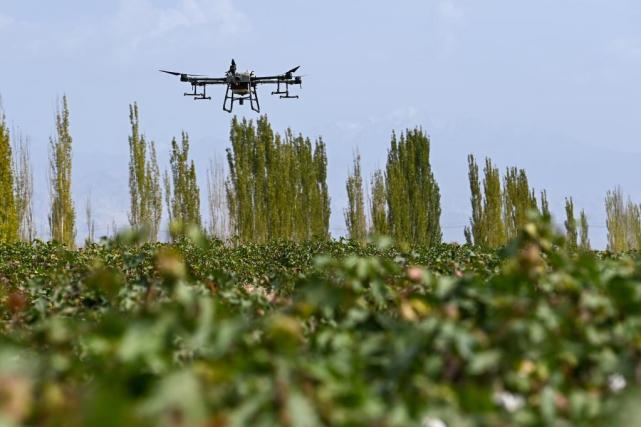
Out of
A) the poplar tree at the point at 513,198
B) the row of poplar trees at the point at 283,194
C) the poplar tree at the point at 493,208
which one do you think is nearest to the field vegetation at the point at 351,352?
the row of poplar trees at the point at 283,194

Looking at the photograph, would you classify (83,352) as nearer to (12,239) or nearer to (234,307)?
(234,307)

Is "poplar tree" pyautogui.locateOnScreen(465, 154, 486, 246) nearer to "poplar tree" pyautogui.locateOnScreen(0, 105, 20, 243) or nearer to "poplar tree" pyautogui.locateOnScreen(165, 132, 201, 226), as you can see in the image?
"poplar tree" pyautogui.locateOnScreen(165, 132, 201, 226)

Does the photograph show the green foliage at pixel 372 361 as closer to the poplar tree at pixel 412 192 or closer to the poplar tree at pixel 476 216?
the poplar tree at pixel 412 192

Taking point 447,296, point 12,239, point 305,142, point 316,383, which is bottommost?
point 316,383

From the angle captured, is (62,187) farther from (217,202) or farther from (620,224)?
(620,224)

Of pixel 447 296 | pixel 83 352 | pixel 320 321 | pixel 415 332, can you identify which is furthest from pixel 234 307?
pixel 415 332

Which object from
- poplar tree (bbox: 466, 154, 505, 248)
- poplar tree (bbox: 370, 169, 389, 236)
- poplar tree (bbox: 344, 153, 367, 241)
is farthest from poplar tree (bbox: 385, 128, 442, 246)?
poplar tree (bbox: 466, 154, 505, 248)
